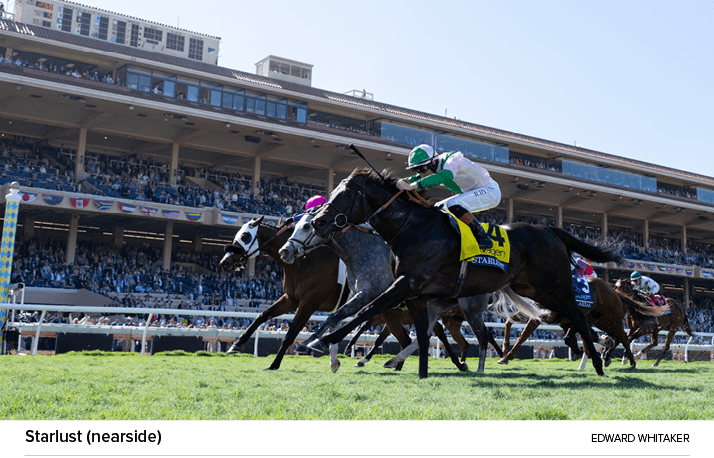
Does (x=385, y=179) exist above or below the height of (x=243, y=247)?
above

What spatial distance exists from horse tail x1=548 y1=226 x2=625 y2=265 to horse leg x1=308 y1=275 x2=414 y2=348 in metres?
2.23

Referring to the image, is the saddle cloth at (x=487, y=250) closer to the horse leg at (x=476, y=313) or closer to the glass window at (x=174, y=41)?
the horse leg at (x=476, y=313)

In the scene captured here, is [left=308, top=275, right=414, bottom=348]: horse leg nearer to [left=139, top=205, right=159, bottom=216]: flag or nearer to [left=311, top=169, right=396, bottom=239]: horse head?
[left=311, top=169, right=396, bottom=239]: horse head

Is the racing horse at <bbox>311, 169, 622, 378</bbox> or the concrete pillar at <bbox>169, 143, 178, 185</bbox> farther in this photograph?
the concrete pillar at <bbox>169, 143, 178, 185</bbox>

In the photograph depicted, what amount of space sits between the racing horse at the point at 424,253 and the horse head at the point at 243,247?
7.03ft

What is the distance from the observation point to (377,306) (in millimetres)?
4520

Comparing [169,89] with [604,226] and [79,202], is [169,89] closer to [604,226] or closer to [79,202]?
[79,202]

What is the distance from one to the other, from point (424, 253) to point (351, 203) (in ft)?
2.31

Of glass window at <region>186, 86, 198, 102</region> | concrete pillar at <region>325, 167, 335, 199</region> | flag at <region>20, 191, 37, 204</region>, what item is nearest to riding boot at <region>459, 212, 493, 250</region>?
flag at <region>20, 191, 37, 204</region>

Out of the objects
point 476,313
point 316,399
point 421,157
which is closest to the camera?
point 316,399

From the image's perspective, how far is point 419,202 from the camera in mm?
5188

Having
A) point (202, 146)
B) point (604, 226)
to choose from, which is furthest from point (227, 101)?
point (604, 226)

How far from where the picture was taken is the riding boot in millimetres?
5168

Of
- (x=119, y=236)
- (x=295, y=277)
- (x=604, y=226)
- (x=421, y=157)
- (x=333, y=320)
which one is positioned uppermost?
(x=604, y=226)
